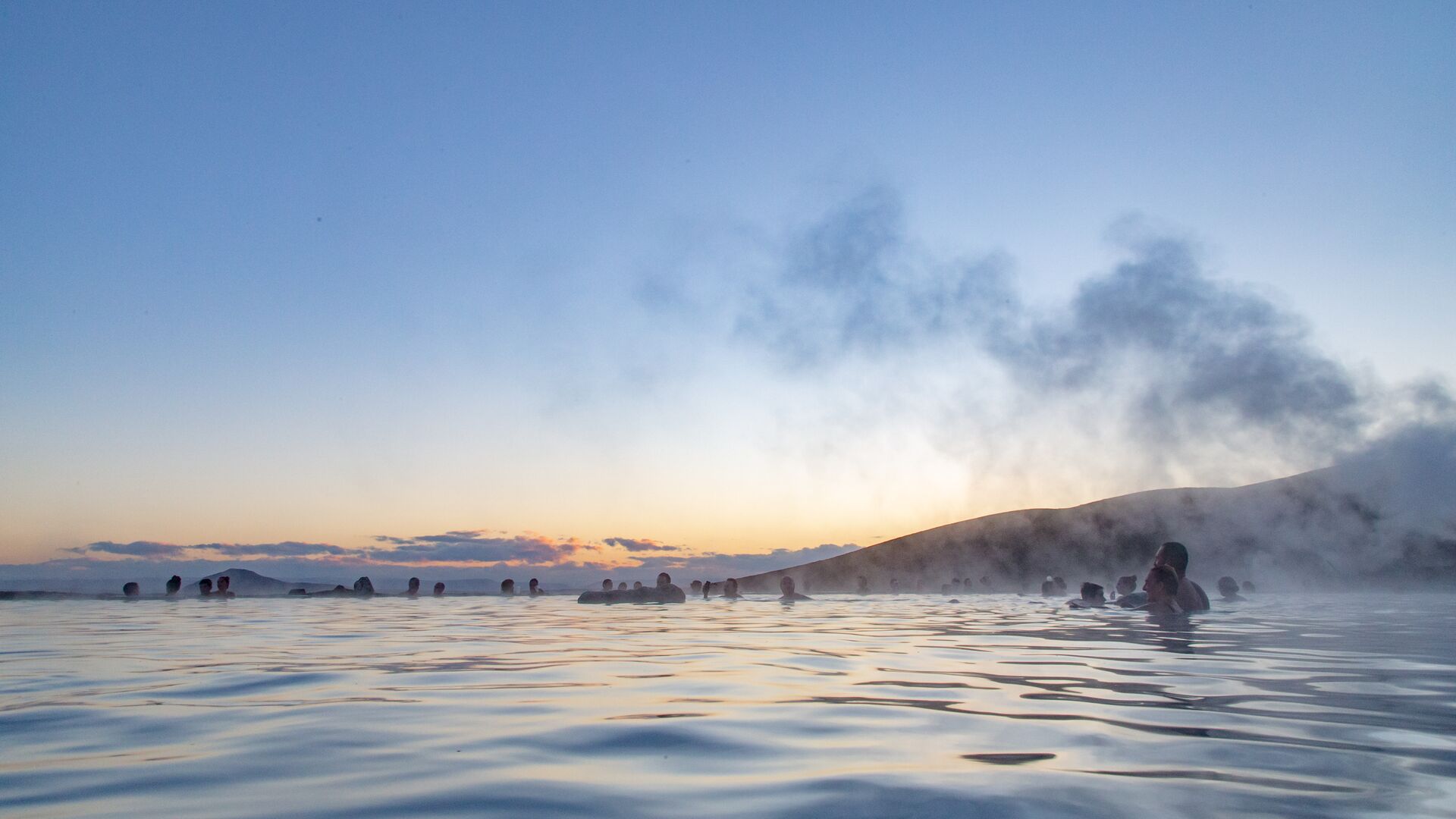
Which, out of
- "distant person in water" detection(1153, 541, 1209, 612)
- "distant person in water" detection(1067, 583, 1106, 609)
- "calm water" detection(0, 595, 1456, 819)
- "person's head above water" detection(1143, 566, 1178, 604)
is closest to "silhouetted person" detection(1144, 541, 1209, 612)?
"distant person in water" detection(1153, 541, 1209, 612)

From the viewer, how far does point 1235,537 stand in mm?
60562

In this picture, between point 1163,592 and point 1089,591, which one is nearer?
point 1163,592

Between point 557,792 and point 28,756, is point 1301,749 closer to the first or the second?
point 557,792

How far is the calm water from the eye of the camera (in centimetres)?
346

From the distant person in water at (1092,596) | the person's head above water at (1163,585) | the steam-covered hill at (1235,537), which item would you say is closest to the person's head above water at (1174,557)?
the person's head above water at (1163,585)

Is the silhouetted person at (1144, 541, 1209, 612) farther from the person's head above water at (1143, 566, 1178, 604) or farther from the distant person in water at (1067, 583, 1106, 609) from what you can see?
the distant person in water at (1067, 583, 1106, 609)

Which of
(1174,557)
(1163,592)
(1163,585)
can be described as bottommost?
(1163,592)

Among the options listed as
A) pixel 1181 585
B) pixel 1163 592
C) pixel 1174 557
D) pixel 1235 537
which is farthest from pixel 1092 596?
pixel 1235 537

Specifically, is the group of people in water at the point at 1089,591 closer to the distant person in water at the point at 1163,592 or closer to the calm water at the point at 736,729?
the distant person in water at the point at 1163,592

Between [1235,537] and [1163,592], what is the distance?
50.2 metres

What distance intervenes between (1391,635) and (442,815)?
47.6ft

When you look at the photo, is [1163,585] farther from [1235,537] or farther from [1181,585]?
[1235,537]

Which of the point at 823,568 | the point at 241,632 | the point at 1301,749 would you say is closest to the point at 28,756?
the point at 1301,749

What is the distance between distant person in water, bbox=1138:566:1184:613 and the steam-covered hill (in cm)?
2680
